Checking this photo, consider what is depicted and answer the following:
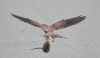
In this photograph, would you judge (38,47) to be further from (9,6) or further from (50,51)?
(9,6)

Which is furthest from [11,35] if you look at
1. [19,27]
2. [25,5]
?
[25,5]

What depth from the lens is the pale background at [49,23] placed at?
1377 mm

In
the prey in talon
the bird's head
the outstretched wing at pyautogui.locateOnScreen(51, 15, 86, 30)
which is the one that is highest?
the outstretched wing at pyautogui.locateOnScreen(51, 15, 86, 30)

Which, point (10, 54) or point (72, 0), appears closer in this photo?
point (10, 54)

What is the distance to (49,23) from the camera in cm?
155

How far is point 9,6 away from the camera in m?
1.72

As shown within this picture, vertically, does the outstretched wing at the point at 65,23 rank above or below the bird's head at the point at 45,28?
above

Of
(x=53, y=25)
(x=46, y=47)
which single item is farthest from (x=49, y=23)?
(x=46, y=47)

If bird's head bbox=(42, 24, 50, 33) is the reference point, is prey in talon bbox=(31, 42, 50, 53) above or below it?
below

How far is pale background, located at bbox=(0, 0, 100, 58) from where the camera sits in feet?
4.52

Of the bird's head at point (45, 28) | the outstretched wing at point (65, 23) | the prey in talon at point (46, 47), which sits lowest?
the prey in talon at point (46, 47)

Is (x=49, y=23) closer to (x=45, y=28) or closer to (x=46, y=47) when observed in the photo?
(x=45, y=28)

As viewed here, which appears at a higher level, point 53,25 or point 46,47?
point 53,25

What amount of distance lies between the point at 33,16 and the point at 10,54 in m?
0.33
